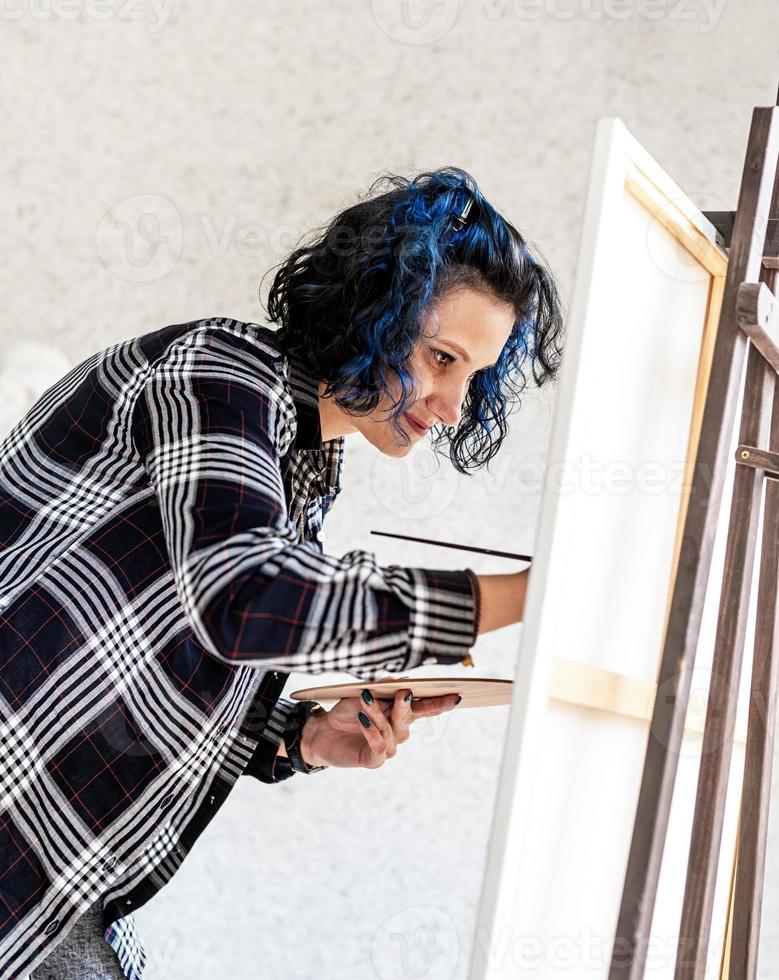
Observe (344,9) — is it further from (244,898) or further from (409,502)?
(244,898)

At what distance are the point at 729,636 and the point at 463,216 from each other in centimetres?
50

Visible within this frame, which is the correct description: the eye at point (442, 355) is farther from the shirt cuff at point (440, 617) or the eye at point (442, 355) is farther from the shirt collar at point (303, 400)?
the shirt cuff at point (440, 617)

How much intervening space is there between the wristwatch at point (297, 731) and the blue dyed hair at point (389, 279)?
38 centimetres

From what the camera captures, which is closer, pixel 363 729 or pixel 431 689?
pixel 431 689

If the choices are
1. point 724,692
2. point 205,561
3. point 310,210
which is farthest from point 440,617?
point 310,210

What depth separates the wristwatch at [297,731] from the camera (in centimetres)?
125

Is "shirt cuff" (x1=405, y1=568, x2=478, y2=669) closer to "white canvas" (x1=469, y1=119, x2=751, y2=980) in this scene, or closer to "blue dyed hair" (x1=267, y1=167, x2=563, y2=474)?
"white canvas" (x1=469, y1=119, x2=751, y2=980)

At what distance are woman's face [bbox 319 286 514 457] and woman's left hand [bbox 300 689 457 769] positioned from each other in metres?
0.28

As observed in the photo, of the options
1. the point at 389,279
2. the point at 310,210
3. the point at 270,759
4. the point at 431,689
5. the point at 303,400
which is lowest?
the point at 270,759

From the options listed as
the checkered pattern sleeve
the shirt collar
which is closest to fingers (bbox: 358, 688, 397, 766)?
the shirt collar

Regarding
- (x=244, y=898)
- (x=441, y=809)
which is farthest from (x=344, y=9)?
(x=244, y=898)

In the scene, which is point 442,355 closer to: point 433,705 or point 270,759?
point 433,705

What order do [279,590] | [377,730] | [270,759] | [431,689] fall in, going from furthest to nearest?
[270,759] → [377,730] → [431,689] → [279,590]

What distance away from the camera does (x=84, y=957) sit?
1.07 m
